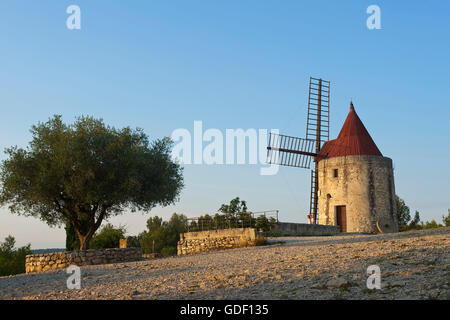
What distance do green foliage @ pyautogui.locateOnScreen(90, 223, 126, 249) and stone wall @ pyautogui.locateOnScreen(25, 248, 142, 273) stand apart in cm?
1599

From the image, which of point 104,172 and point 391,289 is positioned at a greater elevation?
point 104,172

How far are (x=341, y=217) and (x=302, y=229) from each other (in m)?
6.63

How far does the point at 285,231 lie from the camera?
2453 centimetres

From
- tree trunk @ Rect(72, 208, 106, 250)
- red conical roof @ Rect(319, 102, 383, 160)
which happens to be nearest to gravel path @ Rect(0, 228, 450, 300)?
tree trunk @ Rect(72, 208, 106, 250)

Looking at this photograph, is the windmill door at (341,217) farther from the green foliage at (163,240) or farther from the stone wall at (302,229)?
the green foliage at (163,240)

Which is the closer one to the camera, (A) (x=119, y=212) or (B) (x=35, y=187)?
(B) (x=35, y=187)

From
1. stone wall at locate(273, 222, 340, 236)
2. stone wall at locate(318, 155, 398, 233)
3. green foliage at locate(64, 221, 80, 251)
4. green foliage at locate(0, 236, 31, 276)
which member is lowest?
green foliage at locate(0, 236, 31, 276)

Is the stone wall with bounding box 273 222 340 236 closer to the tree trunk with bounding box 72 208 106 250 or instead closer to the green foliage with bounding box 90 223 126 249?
the tree trunk with bounding box 72 208 106 250

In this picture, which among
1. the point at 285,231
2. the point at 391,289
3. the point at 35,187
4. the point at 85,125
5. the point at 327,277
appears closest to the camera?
the point at 391,289

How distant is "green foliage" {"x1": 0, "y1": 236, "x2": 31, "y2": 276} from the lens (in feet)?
135

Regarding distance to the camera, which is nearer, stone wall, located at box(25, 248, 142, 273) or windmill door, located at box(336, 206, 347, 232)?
stone wall, located at box(25, 248, 142, 273)

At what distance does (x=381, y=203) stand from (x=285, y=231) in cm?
934
